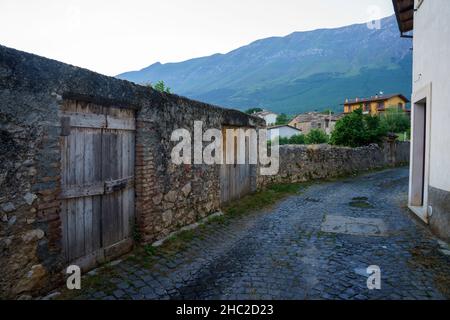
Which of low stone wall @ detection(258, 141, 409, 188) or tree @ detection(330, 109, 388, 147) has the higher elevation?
tree @ detection(330, 109, 388, 147)

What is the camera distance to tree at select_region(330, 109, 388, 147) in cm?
1895

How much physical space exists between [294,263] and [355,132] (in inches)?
648

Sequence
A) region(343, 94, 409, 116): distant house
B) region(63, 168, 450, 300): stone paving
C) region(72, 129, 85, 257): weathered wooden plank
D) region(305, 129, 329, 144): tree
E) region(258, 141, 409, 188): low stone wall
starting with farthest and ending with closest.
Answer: region(343, 94, 409, 116): distant house
region(305, 129, 329, 144): tree
region(258, 141, 409, 188): low stone wall
region(72, 129, 85, 257): weathered wooden plank
region(63, 168, 450, 300): stone paving

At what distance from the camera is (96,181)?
13.4ft

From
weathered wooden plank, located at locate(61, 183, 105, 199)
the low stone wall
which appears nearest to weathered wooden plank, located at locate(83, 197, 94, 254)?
weathered wooden plank, located at locate(61, 183, 105, 199)

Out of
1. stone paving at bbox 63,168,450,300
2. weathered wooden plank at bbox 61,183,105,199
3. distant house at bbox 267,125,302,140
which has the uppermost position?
distant house at bbox 267,125,302,140

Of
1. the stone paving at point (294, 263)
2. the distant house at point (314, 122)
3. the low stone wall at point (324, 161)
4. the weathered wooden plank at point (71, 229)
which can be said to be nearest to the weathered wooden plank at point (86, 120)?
the weathered wooden plank at point (71, 229)

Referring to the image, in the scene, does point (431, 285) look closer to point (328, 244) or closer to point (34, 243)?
point (328, 244)

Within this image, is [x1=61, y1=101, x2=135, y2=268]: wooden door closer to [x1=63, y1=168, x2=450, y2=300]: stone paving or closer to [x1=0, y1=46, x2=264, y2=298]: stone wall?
[x1=0, y1=46, x2=264, y2=298]: stone wall

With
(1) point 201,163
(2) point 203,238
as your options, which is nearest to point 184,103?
(1) point 201,163

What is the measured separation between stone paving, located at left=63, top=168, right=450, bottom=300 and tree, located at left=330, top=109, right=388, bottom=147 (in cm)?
1243

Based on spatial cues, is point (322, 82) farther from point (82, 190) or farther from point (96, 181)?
point (82, 190)

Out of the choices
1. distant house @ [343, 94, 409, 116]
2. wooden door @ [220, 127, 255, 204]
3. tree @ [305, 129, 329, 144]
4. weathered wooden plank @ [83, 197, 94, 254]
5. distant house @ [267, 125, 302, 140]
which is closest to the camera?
weathered wooden plank @ [83, 197, 94, 254]

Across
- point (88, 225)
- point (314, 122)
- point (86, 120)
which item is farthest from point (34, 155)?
point (314, 122)
